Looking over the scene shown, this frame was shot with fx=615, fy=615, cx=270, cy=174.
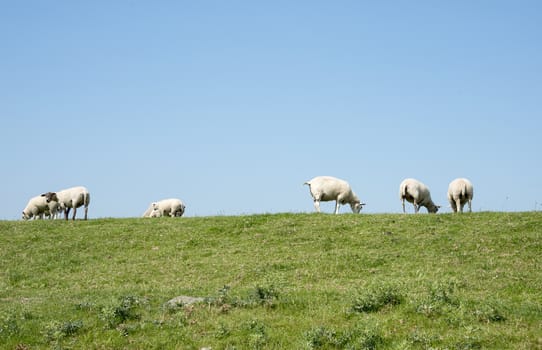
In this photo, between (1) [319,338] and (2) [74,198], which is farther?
(2) [74,198]

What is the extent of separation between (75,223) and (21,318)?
1995 cm

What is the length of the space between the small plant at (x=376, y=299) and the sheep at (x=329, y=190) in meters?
23.7

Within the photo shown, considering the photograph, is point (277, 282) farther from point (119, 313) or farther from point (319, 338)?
point (319, 338)

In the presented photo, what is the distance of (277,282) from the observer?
64.4 feet

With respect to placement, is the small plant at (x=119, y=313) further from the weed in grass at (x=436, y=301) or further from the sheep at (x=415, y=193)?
the sheep at (x=415, y=193)

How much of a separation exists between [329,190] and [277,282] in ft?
68.0

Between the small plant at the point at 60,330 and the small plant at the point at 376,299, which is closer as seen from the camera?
the small plant at the point at 60,330

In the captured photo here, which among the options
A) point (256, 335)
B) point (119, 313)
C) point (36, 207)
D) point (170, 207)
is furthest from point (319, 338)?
point (36, 207)

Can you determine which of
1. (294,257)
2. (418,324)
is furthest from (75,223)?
(418,324)

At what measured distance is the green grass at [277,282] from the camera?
13734 millimetres

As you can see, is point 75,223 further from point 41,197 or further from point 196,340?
point 196,340

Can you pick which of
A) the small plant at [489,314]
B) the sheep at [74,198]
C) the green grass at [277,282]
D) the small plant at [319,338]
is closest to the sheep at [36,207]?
the sheep at [74,198]

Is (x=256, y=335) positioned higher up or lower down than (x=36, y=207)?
lower down

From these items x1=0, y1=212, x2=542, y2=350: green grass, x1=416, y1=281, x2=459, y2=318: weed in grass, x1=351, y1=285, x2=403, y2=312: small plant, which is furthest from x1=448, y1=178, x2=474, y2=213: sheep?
x1=351, y1=285, x2=403, y2=312: small plant
